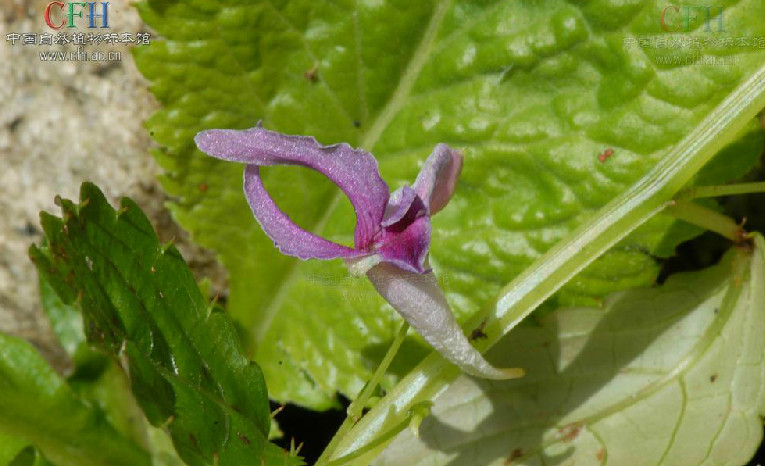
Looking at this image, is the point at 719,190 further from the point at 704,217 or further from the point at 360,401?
the point at 360,401

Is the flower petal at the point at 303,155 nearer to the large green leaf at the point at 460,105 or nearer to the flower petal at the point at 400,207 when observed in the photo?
the flower petal at the point at 400,207

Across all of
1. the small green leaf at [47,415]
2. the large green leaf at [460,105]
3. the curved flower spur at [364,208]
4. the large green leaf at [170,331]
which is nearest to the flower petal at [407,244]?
the curved flower spur at [364,208]

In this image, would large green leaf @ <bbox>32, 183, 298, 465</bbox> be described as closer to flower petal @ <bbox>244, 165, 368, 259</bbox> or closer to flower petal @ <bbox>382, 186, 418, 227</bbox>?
flower petal @ <bbox>244, 165, 368, 259</bbox>

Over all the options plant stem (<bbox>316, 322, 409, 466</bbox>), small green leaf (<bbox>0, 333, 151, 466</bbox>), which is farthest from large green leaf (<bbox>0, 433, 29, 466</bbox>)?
plant stem (<bbox>316, 322, 409, 466</bbox>)

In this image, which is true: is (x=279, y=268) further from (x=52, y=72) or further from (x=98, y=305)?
(x=52, y=72)

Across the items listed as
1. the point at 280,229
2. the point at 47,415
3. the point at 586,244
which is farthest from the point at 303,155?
the point at 47,415
